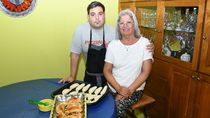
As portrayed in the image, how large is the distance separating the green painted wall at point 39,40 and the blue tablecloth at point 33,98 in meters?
0.91

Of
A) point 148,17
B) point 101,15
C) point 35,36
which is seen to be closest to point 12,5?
point 35,36

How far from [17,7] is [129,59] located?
148cm

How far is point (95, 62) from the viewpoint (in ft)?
7.63

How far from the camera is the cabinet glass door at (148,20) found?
7.97 feet

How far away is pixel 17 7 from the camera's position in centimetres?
252

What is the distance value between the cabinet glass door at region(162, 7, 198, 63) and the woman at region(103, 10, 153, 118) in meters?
0.30

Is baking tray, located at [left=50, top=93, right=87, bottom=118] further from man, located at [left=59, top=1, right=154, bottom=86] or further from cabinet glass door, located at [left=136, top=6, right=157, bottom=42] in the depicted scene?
cabinet glass door, located at [left=136, top=6, right=157, bottom=42]

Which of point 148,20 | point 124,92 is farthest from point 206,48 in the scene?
point 148,20

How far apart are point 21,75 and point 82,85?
128cm

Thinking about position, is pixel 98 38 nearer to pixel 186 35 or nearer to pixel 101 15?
pixel 101 15

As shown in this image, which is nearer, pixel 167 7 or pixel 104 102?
pixel 104 102

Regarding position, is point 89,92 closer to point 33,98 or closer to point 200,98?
point 33,98

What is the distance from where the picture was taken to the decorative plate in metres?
2.47

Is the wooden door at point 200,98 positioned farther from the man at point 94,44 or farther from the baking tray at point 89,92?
the man at point 94,44
